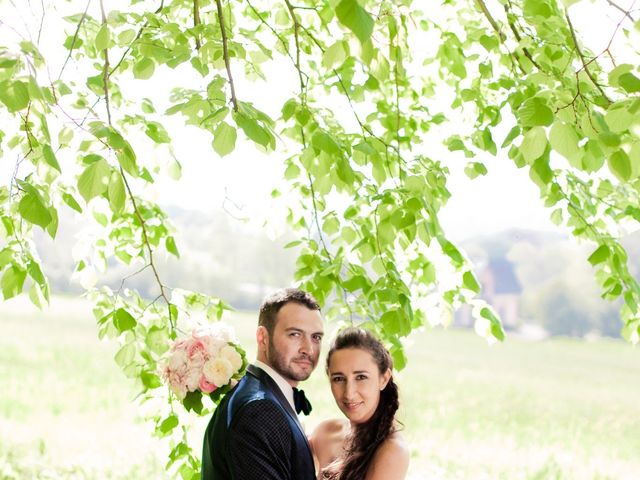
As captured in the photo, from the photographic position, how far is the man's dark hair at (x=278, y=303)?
2676 mm

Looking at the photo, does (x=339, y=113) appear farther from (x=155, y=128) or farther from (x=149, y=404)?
(x=149, y=404)

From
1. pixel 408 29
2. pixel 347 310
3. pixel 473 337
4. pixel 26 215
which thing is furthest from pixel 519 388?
pixel 26 215

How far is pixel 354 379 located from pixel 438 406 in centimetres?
696

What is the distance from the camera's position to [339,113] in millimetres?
4961

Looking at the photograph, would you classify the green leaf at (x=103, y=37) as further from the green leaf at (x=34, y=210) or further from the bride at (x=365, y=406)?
the bride at (x=365, y=406)

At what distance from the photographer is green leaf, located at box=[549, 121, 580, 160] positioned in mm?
1875

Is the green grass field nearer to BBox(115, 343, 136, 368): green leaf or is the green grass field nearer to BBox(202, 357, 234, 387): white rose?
BBox(115, 343, 136, 368): green leaf

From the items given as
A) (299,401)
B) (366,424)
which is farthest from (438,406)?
(299,401)

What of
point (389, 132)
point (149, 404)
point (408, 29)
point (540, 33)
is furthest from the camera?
point (389, 132)

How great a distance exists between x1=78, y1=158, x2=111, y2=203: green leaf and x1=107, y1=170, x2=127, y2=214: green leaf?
103 mm

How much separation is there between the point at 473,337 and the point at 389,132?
669cm

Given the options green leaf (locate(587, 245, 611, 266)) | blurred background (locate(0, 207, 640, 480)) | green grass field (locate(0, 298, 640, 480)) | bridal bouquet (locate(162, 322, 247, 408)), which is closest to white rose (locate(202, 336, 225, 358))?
bridal bouquet (locate(162, 322, 247, 408))

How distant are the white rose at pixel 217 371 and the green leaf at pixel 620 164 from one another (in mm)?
1266

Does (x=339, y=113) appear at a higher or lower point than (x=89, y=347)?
higher
